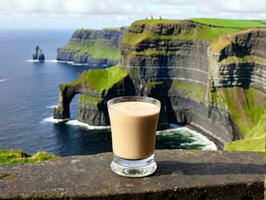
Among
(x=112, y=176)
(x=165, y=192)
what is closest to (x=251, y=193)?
(x=165, y=192)

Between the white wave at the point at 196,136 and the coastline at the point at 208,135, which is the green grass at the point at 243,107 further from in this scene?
the white wave at the point at 196,136

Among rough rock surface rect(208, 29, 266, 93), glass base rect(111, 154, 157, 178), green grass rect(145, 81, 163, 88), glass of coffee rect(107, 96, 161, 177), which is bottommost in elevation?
green grass rect(145, 81, 163, 88)

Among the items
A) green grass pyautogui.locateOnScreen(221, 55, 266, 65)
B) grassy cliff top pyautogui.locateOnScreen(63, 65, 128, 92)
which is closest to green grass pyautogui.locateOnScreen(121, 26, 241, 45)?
grassy cliff top pyautogui.locateOnScreen(63, 65, 128, 92)

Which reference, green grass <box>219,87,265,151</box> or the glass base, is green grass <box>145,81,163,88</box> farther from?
the glass base

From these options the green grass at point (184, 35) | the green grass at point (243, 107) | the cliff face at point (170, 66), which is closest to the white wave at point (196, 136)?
the cliff face at point (170, 66)

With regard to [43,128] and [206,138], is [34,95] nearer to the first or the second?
[43,128]
